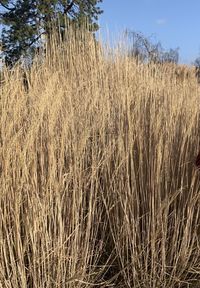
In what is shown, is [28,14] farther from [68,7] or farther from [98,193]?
[98,193]

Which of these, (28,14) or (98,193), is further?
(28,14)

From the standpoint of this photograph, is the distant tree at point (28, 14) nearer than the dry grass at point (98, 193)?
No

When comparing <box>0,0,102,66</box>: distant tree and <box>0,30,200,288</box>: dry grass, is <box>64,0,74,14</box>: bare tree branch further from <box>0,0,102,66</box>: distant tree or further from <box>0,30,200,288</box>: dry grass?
<box>0,30,200,288</box>: dry grass

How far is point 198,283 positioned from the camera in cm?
251

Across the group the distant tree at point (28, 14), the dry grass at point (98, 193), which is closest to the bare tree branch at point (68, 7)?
the distant tree at point (28, 14)

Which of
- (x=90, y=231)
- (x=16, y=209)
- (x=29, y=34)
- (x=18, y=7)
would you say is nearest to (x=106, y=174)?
(x=90, y=231)

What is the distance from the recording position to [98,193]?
249cm

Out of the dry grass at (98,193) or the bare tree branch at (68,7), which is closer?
the dry grass at (98,193)

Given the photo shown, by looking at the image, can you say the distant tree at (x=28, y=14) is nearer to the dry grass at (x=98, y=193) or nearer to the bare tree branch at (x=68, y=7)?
the bare tree branch at (x=68, y=7)

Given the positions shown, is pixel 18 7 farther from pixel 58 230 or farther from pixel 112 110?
pixel 58 230

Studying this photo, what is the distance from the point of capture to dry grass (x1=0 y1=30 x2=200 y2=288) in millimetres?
2107

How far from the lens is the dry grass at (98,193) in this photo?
2.11m

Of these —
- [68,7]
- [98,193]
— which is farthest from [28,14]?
[98,193]

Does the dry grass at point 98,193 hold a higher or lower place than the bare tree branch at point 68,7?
lower
